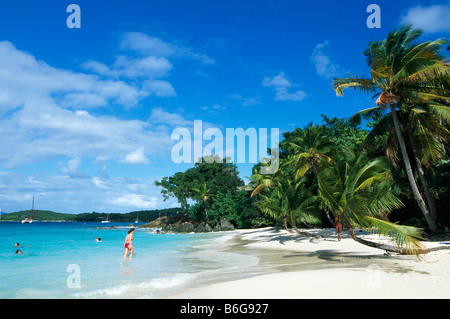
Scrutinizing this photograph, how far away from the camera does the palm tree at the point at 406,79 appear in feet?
37.6

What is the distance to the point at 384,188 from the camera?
32.2 feet

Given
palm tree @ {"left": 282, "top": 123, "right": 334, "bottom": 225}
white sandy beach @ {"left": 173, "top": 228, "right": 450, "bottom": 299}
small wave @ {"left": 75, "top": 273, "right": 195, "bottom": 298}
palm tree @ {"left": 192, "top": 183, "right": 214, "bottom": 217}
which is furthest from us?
palm tree @ {"left": 192, "top": 183, "right": 214, "bottom": 217}

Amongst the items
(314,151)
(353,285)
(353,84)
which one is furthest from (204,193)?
(353,285)

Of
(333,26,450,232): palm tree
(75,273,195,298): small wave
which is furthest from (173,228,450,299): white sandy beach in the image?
(333,26,450,232): palm tree

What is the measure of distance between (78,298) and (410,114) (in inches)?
578

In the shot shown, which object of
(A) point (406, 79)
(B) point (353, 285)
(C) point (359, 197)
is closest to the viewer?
(B) point (353, 285)

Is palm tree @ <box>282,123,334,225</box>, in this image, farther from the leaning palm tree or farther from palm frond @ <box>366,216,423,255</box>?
palm frond @ <box>366,216,423,255</box>

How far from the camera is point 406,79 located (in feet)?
37.0

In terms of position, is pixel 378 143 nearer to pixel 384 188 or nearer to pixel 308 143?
pixel 308 143

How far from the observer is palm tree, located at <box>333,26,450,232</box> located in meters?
11.5

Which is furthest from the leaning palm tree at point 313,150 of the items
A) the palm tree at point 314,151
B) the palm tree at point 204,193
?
the palm tree at point 204,193

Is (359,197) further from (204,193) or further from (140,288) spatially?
(204,193)
